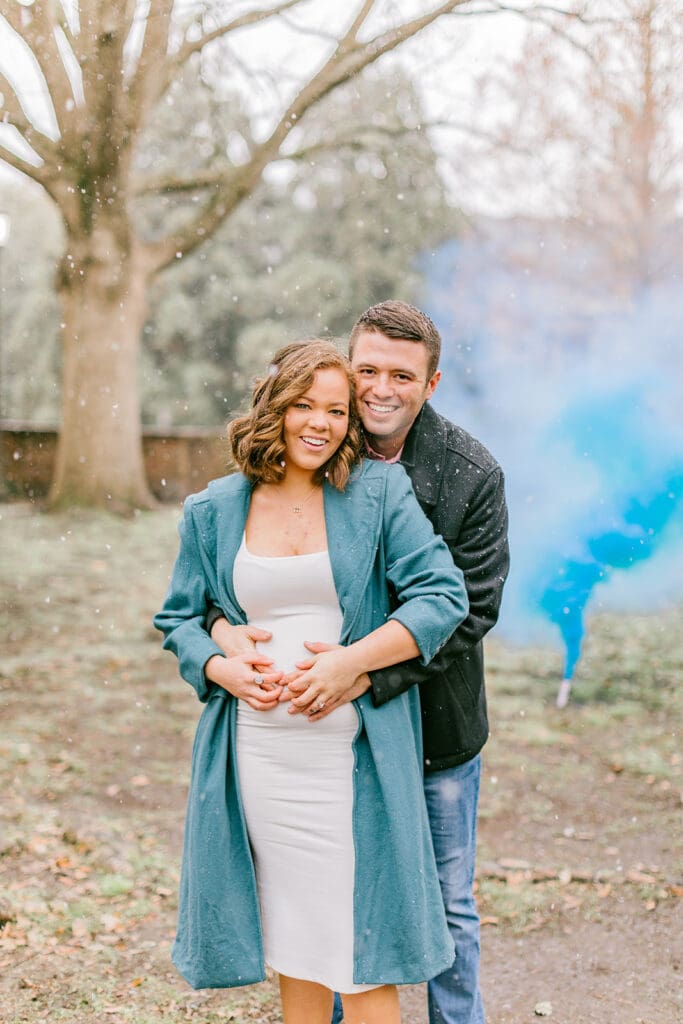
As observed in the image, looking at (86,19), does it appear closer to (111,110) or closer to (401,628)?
(111,110)

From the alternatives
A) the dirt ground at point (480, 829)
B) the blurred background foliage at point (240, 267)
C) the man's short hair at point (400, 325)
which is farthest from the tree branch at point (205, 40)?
the blurred background foliage at point (240, 267)

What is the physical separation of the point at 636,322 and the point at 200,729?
814 cm

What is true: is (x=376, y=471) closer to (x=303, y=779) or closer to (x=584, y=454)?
(x=303, y=779)

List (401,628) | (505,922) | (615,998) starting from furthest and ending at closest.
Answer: (505,922) → (615,998) → (401,628)

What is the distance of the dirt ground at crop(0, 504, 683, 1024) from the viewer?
3.00 m

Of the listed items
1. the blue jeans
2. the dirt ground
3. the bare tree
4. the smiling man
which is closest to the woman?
the smiling man

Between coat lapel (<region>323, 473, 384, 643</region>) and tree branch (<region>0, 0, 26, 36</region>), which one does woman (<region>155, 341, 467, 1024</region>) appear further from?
tree branch (<region>0, 0, 26, 36</region>)

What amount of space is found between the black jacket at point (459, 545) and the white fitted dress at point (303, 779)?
0.26 m

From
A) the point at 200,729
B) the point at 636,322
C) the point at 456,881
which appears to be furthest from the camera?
the point at 636,322

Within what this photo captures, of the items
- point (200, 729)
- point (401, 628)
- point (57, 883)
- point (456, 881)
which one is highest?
point (401, 628)

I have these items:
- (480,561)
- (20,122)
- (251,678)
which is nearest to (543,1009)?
(480,561)

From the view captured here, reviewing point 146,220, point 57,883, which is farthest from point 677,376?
point 146,220

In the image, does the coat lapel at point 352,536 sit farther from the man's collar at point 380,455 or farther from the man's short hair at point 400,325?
the man's short hair at point 400,325

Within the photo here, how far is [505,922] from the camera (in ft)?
11.5
